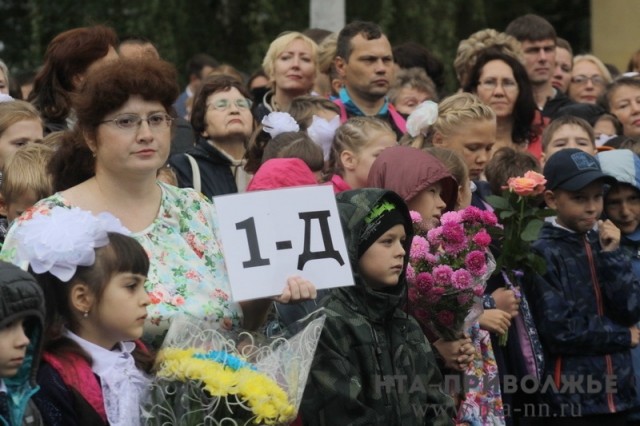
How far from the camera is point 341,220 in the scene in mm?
6094

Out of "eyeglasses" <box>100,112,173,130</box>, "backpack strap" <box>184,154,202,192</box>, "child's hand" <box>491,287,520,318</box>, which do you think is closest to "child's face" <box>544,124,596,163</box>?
"child's hand" <box>491,287,520,318</box>

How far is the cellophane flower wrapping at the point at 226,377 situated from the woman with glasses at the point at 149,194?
14.7 inches

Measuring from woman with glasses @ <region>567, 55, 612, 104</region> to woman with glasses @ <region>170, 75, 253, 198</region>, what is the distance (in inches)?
171

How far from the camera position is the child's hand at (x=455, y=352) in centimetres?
679

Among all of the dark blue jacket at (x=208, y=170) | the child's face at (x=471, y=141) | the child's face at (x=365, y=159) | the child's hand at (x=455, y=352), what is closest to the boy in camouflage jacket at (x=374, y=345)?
the child's hand at (x=455, y=352)

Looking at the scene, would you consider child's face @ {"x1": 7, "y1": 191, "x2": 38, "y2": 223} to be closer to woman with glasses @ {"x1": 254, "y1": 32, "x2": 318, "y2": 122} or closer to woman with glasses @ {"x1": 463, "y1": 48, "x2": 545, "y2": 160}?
woman with glasses @ {"x1": 254, "y1": 32, "x2": 318, "y2": 122}

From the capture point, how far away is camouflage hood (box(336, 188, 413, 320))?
603 cm

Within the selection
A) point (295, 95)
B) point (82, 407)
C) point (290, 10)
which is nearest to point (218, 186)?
point (295, 95)

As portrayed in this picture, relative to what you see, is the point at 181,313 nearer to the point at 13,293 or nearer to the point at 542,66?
the point at 13,293

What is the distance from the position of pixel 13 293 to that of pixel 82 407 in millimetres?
576

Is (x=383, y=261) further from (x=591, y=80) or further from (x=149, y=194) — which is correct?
(x=591, y=80)

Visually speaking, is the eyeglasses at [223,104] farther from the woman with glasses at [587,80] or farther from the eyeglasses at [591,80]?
the eyeglasses at [591,80]

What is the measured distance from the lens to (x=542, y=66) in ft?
37.3

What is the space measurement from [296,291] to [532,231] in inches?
89.2
